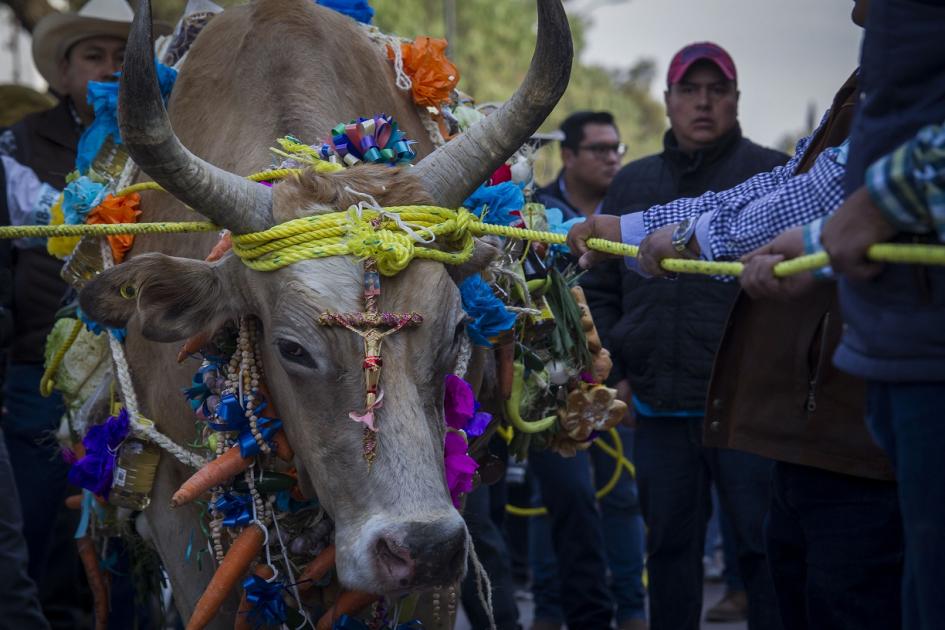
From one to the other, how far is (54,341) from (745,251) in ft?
9.55

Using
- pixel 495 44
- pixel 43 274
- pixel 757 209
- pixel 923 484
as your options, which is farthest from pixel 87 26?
pixel 495 44

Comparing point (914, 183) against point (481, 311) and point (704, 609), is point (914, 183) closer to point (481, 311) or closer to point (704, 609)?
point (481, 311)

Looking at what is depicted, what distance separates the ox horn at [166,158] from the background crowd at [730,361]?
94cm

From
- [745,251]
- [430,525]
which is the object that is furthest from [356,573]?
[745,251]

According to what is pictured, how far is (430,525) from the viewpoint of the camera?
308 centimetres

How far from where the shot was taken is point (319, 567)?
3.71m

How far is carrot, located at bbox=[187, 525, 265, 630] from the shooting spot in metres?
3.68

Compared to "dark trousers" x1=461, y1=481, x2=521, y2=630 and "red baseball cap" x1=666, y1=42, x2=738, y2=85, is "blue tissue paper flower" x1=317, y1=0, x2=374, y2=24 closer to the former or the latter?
"red baseball cap" x1=666, y1=42, x2=738, y2=85

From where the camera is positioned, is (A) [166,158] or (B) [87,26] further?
(B) [87,26]

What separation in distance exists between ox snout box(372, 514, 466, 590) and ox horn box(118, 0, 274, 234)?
3.19 feet

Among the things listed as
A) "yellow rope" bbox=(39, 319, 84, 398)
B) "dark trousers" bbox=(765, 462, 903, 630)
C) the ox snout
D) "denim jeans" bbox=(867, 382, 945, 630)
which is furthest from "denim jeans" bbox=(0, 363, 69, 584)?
"denim jeans" bbox=(867, 382, 945, 630)

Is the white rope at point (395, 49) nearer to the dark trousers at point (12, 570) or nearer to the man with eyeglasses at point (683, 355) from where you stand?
the man with eyeglasses at point (683, 355)

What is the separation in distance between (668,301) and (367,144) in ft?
6.67

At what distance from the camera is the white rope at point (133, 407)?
3908mm
